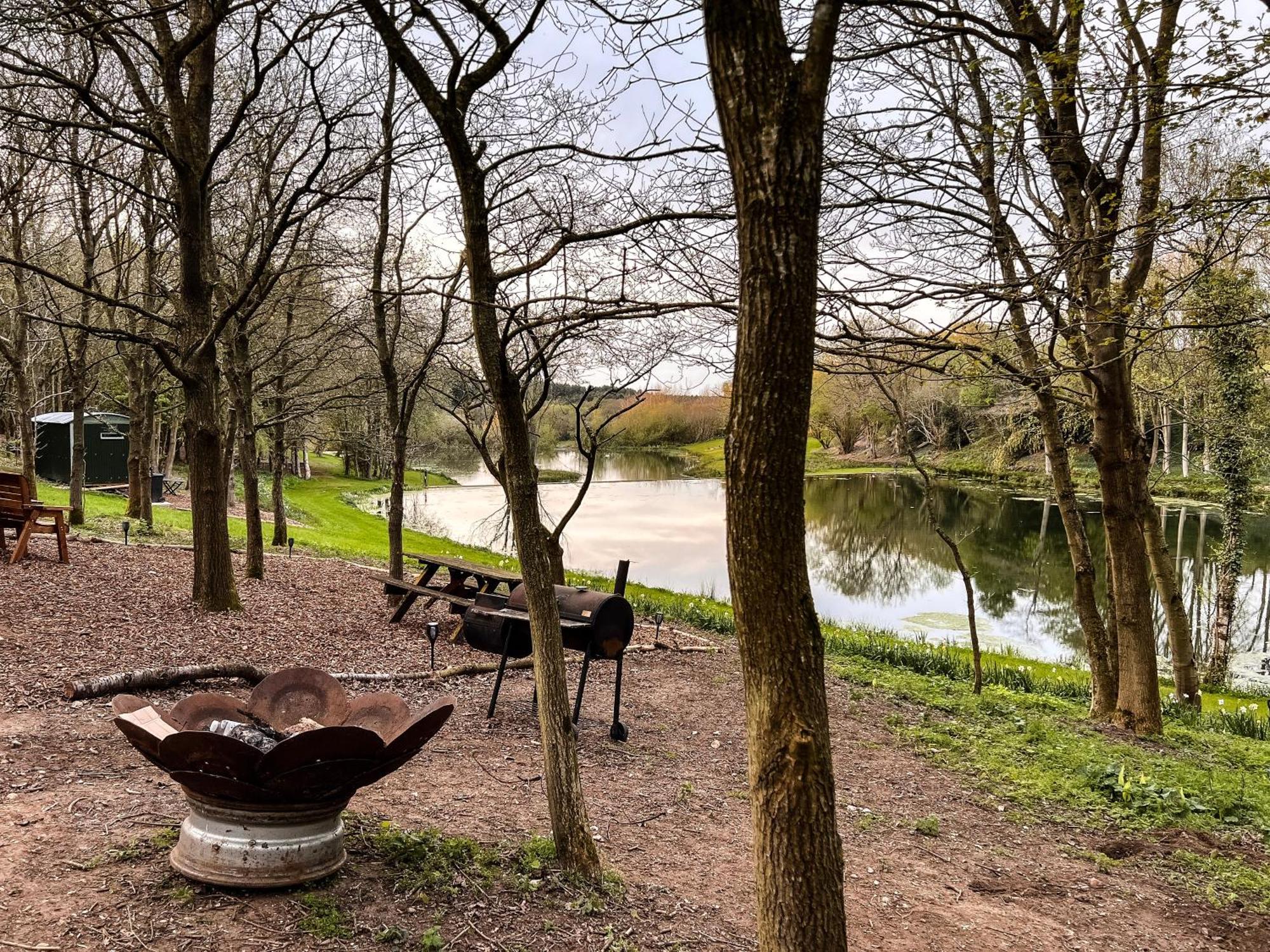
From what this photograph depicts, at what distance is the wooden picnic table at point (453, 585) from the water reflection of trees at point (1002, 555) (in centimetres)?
699

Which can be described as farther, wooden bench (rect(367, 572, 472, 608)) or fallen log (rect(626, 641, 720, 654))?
fallen log (rect(626, 641, 720, 654))

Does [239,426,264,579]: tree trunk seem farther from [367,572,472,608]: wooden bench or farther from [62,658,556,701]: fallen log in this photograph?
[62,658,556,701]: fallen log

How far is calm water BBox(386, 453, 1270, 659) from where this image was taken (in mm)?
18797

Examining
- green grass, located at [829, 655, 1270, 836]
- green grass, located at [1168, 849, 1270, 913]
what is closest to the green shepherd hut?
green grass, located at [829, 655, 1270, 836]

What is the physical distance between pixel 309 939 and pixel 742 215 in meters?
2.85

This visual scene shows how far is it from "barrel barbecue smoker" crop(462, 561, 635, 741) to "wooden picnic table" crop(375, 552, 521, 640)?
2294 millimetres

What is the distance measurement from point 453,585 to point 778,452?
27.5 ft

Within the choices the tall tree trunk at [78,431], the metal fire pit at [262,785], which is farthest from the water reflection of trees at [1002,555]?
the tall tree trunk at [78,431]

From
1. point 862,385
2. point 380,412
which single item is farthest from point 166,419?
point 862,385

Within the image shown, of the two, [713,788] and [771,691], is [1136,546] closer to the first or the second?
[713,788]

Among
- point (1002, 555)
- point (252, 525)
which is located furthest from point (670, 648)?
point (1002, 555)

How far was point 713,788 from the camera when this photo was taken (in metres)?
5.95

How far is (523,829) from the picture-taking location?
4539mm

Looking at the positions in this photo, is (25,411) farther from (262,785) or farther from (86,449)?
(262,785)
